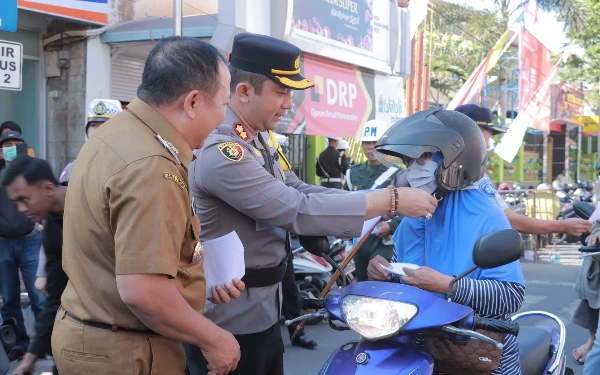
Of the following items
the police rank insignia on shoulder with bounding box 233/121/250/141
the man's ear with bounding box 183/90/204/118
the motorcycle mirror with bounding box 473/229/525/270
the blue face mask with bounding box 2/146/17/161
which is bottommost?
the motorcycle mirror with bounding box 473/229/525/270

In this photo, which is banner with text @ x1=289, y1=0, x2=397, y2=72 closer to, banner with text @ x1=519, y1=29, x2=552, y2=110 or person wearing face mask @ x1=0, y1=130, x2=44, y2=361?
banner with text @ x1=519, y1=29, x2=552, y2=110

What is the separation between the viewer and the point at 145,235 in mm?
1926

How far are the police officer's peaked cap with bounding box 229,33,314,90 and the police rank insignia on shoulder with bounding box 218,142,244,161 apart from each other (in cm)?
33

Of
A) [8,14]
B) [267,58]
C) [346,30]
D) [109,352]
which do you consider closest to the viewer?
[109,352]

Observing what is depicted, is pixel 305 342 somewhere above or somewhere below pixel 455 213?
below

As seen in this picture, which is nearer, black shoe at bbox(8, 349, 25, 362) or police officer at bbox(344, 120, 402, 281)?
black shoe at bbox(8, 349, 25, 362)

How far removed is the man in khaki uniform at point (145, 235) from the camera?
6.37 feet

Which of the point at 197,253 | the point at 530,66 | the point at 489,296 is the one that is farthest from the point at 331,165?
the point at 197,253

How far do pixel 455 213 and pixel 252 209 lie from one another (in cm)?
75

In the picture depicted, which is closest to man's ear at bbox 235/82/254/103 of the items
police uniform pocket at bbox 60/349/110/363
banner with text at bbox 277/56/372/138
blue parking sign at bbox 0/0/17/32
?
police uniform pocket at bbox 60/349/110/363

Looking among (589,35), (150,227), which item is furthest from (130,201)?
(589,35)

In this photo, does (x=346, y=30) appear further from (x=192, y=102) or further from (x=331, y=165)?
(x=192, y=102)

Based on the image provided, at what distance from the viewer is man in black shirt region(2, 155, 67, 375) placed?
3574 mm

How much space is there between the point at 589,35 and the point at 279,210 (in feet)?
90.1
